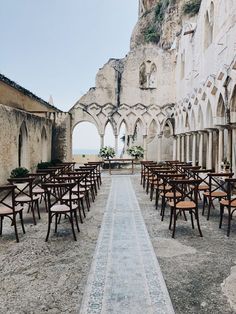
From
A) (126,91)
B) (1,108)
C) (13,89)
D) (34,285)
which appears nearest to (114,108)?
(126,91)

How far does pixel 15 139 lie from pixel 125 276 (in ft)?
28.5

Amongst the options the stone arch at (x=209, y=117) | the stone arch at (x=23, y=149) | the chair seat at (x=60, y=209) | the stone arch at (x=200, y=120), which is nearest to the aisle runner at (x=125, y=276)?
the chair seat at (x=60, y=209)

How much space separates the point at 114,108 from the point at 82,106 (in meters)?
2.24

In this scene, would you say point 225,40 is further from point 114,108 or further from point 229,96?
point 114,108

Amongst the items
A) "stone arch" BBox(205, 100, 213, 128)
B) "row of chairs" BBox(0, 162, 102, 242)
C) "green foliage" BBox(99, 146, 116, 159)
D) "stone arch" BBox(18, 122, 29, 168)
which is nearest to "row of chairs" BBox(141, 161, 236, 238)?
"row of chairs" BBox(0, 162, 102, 242)

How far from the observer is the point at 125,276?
150 inches

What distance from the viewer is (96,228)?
6.15 metres

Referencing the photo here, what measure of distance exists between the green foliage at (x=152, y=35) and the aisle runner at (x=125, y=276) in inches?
1244

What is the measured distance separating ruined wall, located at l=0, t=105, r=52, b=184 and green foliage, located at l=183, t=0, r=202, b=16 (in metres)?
18.0

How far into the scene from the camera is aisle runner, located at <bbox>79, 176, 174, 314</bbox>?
311 cm

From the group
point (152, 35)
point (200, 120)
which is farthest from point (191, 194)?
point (152, 35)

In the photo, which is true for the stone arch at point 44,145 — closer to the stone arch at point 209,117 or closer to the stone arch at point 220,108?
the stone arch at point 209,117

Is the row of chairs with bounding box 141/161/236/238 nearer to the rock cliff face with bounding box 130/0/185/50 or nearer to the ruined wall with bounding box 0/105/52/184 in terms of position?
the ruined wall with bounding box 0/105/52/184

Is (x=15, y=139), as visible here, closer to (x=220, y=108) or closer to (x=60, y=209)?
(x=60, y=209)
